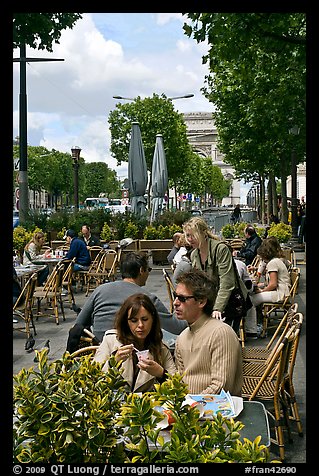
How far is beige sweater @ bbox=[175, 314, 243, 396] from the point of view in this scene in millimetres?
3809

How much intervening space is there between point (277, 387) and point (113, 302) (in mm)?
1366

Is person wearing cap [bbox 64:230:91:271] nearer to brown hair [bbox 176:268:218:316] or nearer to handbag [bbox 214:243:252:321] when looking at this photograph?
handbag [bbox 214:243:252:321]

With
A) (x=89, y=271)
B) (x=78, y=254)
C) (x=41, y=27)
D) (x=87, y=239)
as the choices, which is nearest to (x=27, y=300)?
(x=78, y=254)

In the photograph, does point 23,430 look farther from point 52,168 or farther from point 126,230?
point 52,168

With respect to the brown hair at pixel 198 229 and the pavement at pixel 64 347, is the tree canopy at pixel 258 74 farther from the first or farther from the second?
the pavement at pixel 64 347

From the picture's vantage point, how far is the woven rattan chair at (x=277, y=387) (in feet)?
14.5

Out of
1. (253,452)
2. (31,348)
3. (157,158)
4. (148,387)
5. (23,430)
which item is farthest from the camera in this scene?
(157,158)

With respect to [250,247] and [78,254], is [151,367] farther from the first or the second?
[250,247]

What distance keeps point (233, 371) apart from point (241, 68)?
13.2ft

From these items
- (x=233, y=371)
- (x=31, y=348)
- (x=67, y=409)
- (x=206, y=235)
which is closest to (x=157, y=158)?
(x=31, y=348)

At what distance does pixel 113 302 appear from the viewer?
5.10m

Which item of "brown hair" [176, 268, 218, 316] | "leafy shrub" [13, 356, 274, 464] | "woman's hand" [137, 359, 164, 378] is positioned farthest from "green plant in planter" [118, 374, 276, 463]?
"brown hair" [176, 268, 218, 316]

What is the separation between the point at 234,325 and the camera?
740cm
